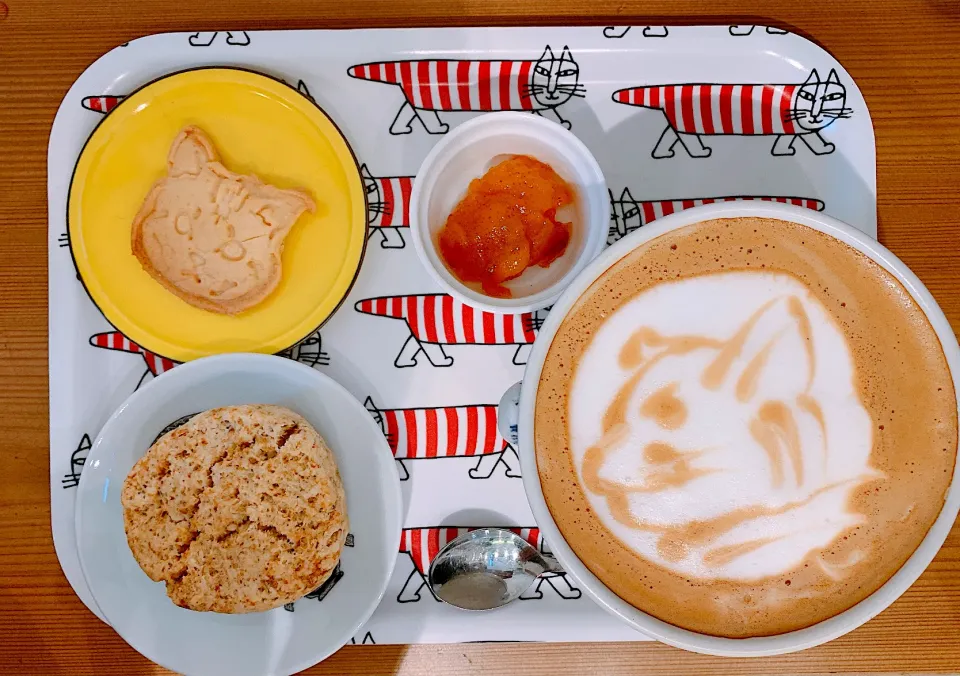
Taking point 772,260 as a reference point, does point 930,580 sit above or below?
below

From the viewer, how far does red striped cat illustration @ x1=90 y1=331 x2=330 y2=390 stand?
131 centimetres

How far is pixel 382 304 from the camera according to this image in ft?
4.30

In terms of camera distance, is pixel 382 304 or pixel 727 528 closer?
pixel 727 528

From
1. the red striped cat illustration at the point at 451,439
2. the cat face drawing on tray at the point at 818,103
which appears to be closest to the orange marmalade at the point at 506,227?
the red striped cat illustration at the point at 451,439

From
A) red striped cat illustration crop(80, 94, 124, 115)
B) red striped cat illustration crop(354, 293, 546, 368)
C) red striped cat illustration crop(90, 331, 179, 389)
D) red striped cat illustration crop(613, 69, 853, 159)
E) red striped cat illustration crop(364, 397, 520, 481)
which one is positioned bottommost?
red striped cat illustration crop(364, 397, 520, 481)

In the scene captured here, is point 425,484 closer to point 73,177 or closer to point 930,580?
point 73,177

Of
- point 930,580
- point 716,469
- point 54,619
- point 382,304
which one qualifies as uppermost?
point 382,304

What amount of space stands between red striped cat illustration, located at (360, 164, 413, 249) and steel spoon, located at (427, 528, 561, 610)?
572 mm

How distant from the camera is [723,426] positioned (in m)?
0.96

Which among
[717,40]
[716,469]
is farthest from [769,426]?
[717,40]

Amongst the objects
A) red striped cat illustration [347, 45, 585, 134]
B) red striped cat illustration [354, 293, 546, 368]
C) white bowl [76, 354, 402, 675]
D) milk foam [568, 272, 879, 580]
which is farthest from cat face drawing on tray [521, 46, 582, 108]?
white bowl [76, 354, 402, 675]

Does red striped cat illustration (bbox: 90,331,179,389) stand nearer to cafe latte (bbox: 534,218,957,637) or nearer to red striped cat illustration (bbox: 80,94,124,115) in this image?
Answer: red striped cat illustration (bbox: 80,94,124,115)

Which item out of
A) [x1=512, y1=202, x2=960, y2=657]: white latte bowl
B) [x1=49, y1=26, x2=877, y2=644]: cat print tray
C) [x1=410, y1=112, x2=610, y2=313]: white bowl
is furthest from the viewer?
[x1=49, y1=26, x2=877, y2=644]: cat print tray

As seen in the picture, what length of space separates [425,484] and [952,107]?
124cm
